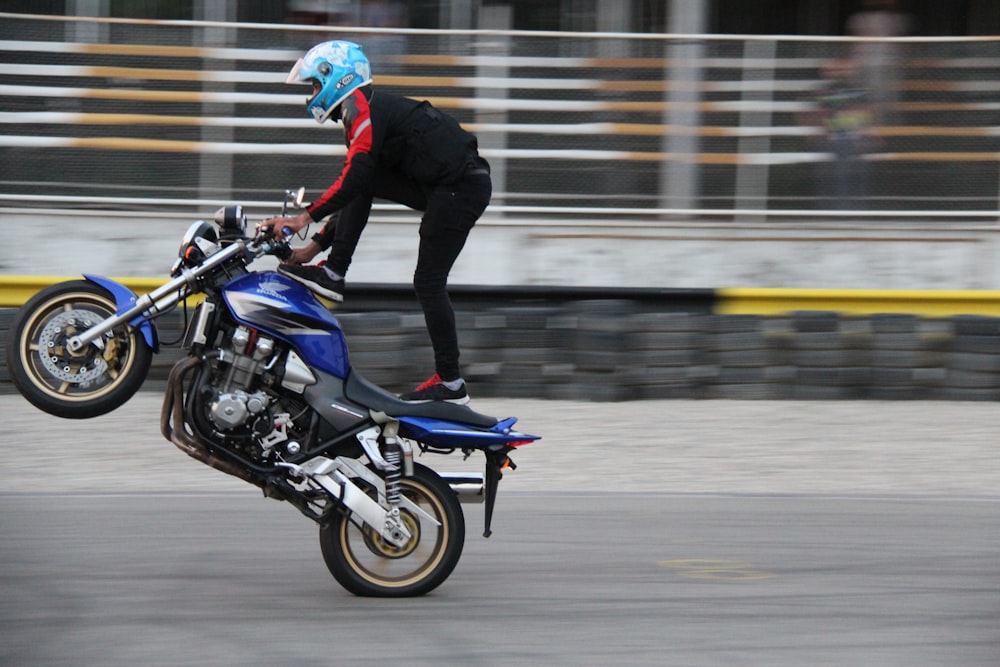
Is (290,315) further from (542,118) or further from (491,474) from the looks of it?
(542,118)

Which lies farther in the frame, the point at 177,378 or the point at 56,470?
the point at 56,470

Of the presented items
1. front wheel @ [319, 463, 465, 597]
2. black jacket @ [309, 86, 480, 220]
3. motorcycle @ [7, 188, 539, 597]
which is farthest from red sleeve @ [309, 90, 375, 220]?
front wheel @ [319, 463, 465, 597]

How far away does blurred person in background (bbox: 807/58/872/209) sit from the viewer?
33.0 feet

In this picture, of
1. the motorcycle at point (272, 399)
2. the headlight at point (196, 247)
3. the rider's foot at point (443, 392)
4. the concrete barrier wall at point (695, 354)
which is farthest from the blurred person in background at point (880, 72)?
the headlight at point (196, 247)

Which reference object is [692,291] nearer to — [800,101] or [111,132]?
[800,101]

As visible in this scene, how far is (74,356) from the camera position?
5.20 meters

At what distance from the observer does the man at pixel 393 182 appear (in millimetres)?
5391

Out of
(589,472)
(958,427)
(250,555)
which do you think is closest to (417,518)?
(250,555)

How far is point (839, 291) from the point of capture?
10.1 m

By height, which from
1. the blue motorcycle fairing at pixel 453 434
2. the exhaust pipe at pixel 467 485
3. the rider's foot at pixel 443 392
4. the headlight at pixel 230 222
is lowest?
the exhaust pipe at pixel 467 485

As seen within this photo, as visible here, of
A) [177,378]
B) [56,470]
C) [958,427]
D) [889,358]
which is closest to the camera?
[177,378]

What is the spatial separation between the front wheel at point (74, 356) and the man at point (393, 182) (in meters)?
0.63

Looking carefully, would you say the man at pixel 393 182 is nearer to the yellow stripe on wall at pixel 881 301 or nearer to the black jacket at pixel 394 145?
the black jacket at pixel 394 145

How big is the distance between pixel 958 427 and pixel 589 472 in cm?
268
